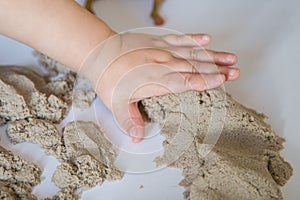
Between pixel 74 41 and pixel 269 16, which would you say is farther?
pixel 269 16

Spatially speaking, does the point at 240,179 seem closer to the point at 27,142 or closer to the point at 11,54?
the point at 27,142

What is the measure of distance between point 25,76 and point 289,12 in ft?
1.99

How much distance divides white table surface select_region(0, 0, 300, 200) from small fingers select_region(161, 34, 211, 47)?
10 cm

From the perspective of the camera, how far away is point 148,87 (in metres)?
0.80

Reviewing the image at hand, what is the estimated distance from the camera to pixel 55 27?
0.80 meters

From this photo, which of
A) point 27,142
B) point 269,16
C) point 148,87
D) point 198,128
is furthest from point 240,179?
point 269,16

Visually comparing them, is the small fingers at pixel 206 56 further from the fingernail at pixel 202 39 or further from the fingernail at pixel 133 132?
the fingernail at pixel 133 132

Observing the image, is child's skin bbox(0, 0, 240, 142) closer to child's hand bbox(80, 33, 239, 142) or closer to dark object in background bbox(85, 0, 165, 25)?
child's hand bbox(80, 33, 239, 142)

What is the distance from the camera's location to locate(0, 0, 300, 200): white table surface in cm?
74

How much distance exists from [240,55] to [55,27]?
382 mm

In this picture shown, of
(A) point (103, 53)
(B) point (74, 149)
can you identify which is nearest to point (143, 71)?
(A) point (103, 53)

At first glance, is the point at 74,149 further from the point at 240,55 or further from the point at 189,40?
the point at 240,55

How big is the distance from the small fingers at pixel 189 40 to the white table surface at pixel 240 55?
0.10 metres

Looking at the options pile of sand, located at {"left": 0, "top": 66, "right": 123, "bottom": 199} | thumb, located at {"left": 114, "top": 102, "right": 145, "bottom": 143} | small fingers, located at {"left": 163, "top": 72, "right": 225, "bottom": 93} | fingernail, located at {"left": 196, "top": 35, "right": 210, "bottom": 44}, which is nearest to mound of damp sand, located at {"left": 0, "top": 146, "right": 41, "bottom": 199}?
pile of sand, located at {"left": 0, "top": 66, "right": 123, "bottom": 199}
